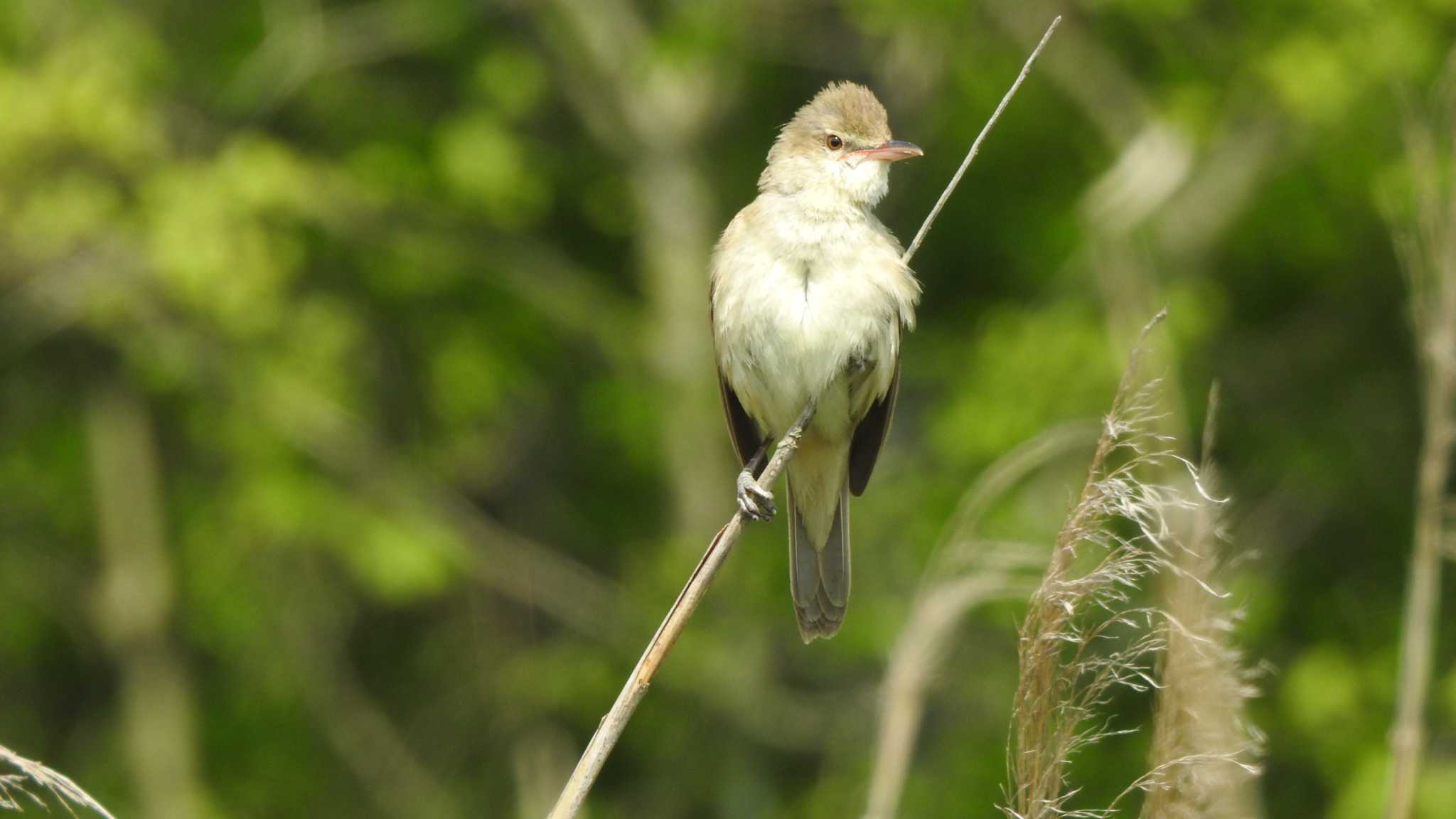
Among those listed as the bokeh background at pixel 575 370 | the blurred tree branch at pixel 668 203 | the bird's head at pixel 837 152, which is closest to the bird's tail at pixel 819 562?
the bird's head at pixel 837 152

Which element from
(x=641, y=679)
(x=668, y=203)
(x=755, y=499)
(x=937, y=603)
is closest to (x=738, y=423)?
(x=755, y=499)

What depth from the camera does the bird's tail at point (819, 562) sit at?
12.1 feet

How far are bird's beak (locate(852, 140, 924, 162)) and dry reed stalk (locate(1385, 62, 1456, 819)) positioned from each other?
128 centimetres

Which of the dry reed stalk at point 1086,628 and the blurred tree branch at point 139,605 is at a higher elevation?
the blurred tree branch at point 139,605

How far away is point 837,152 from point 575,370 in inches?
286

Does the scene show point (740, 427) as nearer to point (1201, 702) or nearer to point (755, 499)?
point (755, 499)

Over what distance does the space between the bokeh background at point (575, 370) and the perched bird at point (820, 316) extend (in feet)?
12.8

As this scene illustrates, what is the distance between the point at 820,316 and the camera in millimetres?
3807

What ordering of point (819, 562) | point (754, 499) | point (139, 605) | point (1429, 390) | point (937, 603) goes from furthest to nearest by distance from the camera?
point (139, 605) → point (819, 562) → point (754, 499) → point (1429, 390) → point (937, 603)

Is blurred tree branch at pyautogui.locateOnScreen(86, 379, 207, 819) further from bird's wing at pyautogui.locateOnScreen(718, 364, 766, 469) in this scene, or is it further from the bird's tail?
the bird's tail

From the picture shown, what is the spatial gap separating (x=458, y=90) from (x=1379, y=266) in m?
5.57

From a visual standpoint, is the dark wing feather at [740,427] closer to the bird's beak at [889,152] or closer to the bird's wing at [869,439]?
the bird's wing at [869,439]

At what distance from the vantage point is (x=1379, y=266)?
31.6ft

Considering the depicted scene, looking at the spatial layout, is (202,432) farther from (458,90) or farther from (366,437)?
(458,90)
